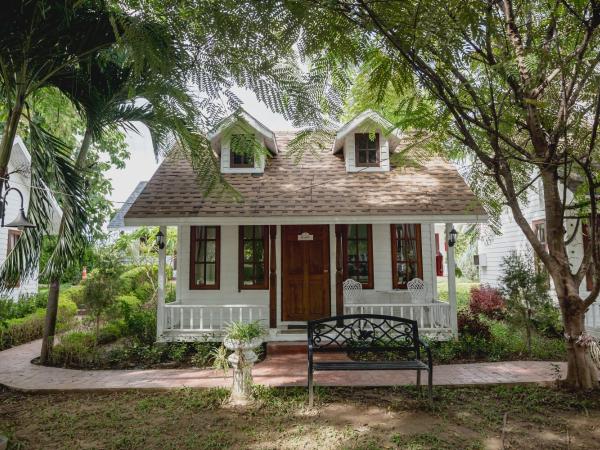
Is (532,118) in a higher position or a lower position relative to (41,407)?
higher

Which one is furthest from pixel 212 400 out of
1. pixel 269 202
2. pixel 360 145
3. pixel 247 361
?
pixel 360 145

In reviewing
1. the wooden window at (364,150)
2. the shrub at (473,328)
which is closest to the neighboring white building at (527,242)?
the shrub at (473,328)

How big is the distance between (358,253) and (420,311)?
1.99 meters

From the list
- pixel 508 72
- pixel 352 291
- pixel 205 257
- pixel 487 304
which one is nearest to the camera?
pixel 508 72

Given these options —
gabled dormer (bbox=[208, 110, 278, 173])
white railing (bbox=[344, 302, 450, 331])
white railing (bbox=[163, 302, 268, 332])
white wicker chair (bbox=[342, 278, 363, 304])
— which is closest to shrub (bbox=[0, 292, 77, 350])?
white railing (bbox=[163, 302, 268, 332])

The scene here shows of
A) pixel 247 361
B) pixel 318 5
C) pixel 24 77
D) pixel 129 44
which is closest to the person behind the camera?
pixel 129 44

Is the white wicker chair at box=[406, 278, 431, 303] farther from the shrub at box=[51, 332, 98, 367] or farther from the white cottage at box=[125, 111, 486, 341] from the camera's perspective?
the shrub at box=[51, 332, 98, 367]

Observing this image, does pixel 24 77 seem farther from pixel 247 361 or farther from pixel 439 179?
pixel 439 179

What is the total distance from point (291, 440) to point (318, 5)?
13.0 ft

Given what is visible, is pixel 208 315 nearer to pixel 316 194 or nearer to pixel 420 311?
pixel 316 194

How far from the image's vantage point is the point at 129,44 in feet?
4.59

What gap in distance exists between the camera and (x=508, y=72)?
3.03m

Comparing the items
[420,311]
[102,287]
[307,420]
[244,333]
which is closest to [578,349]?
[307,420]

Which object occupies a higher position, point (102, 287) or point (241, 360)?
point (102, 287)
